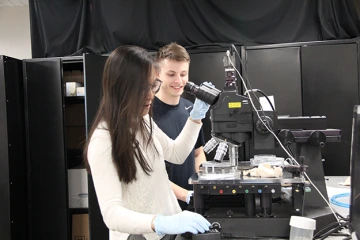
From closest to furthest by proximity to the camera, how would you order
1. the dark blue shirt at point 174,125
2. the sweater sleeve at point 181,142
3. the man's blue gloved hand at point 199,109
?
the man's blue gloved hand at point 199,109 < the sweater sleeve at point 181,142 < the dark blue shirt at point 174,125

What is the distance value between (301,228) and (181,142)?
0.63 m

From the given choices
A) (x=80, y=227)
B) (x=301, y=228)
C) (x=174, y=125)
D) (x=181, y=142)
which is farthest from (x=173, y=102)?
(x=80, y=227)

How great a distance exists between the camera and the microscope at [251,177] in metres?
1.05

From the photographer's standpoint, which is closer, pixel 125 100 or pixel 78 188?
pixel 125 100

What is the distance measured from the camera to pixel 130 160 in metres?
1.12

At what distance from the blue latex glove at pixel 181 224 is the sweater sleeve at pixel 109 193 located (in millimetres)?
38

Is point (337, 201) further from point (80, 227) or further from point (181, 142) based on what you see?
point (80, 227)

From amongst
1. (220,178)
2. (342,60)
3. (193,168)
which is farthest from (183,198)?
(342,60)

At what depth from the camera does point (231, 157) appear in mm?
1255

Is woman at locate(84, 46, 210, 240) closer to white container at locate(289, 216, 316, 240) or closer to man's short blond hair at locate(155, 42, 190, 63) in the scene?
white container at locate(289, 216, 316, 240)

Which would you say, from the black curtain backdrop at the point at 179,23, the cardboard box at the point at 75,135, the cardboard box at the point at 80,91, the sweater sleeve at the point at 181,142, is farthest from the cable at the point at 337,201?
the cardboard box at the point at 75,135

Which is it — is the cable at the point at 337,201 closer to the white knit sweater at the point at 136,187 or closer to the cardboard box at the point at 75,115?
the white knit sweater at the point at 136,187

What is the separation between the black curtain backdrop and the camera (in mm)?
2762

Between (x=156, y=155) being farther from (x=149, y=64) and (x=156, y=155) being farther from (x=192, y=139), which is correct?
(x=149, y=64)
